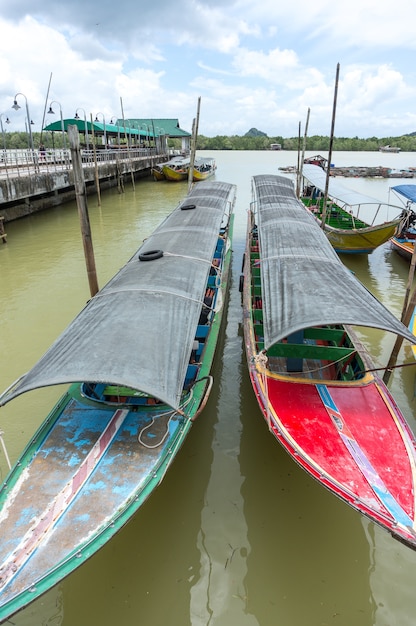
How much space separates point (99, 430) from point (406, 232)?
15.1 metres

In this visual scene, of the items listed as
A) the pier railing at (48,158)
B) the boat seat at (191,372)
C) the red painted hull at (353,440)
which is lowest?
the red painted hull at (353,440)

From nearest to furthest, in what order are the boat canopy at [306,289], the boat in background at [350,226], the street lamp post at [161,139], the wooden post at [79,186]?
the boat canopy at [306,289] → the wooden post at [79,186] → the boat in background at [350,226] → the street lamp post at [161,139]

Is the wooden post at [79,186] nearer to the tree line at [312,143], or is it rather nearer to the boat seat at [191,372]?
the boat seat at [191,372]

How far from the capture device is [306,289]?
5.69 m

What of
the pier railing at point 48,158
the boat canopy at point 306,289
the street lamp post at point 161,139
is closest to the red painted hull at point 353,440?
the boat canopy at point 306,289

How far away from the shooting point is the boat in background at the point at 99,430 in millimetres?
3490

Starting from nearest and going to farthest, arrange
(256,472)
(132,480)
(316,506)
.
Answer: (132,480)
(316,506)
(256,472)

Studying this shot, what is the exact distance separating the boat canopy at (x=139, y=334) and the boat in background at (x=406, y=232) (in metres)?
Result: 10.3

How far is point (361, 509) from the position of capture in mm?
3797

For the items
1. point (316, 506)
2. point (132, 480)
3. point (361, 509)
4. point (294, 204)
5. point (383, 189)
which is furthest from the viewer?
point (383, 189)

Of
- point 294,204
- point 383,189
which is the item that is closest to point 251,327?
point 294,204

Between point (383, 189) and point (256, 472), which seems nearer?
point (256, 472)

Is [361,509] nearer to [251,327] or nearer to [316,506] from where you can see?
[316,506]

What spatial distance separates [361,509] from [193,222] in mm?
7724
